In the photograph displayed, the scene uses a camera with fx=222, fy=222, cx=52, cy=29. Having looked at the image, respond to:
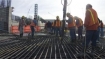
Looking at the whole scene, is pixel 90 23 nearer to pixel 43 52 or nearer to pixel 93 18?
pixel 93 18

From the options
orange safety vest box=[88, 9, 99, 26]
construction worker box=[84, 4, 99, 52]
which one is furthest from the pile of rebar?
orange safety vest box=[88, 9, 99, 26]

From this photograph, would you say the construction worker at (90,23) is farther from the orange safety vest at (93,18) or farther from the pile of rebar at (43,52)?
the pile of rebar at (43,52)

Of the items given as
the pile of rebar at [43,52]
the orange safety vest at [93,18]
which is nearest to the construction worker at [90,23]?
the orange safety vest at [93,18]

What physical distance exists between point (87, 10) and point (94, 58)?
5.54 feet

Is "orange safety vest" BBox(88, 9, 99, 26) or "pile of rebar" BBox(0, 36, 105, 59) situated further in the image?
"orange safety vest" BBox(88, 9, 99, 26)

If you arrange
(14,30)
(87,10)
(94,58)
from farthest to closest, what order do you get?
1. (14,30)
2. (87,10)
3. (94,58)

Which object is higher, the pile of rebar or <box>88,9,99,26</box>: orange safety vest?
<box>88,9,99,26</box>: orange safety vest

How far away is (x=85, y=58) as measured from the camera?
22.7 feet

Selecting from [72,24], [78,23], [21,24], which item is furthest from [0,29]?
[72,24]

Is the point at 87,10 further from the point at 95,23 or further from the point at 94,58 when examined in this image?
the point at 94,58

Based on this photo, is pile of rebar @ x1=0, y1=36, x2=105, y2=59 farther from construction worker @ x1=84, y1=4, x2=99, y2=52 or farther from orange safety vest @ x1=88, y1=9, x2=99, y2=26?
orange safety vest @ x1=88, y1=9, x2=99, y2=26

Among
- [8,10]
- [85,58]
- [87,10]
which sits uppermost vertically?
[8,10]

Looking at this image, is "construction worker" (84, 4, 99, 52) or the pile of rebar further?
"construction worker" (84, 4, 99, 52)

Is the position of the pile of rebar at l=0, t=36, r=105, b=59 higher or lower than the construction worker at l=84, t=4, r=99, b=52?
lower
